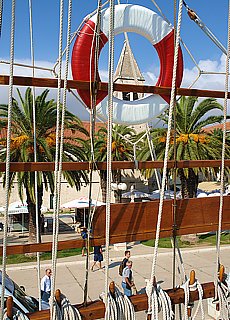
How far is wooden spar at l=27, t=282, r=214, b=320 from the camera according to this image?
2.45 meters

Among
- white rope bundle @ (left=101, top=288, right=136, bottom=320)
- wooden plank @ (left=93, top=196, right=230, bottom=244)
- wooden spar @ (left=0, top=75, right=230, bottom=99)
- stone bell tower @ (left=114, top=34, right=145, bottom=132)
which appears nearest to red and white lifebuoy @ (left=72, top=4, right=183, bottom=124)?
stone bell tower @ (left=114, top=34, right=145, bottom=132)

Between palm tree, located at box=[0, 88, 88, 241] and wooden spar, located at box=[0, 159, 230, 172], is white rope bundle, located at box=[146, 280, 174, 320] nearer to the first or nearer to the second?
wooden spar, located at box=[0, 159, 230, 172]

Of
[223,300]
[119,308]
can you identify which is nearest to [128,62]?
[223,300]

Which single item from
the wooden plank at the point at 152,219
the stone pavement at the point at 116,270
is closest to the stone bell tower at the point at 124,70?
the wooden plank at the point at 152,219

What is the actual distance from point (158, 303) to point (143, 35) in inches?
99.8

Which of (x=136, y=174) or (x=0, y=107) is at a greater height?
(x=0, y=107)

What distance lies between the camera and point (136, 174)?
27.8 m

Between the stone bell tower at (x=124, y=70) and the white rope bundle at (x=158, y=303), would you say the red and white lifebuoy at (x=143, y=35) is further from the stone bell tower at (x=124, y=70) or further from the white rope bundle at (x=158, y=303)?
the white rope bundle at (x=158, y=303)

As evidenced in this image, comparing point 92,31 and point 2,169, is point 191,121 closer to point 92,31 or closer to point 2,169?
point 92,31

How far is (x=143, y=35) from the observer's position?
12.9 feet

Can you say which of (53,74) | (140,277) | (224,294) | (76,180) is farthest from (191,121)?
(224,294)

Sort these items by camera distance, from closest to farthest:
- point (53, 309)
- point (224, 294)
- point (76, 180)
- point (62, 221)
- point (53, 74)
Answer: point (53, 309), point (224, 294), point (53, 74), point (76, 180), point (62, 221)

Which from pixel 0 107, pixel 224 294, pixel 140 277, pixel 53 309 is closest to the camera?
pixel 53 309

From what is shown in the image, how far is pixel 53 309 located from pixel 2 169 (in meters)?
1.00
